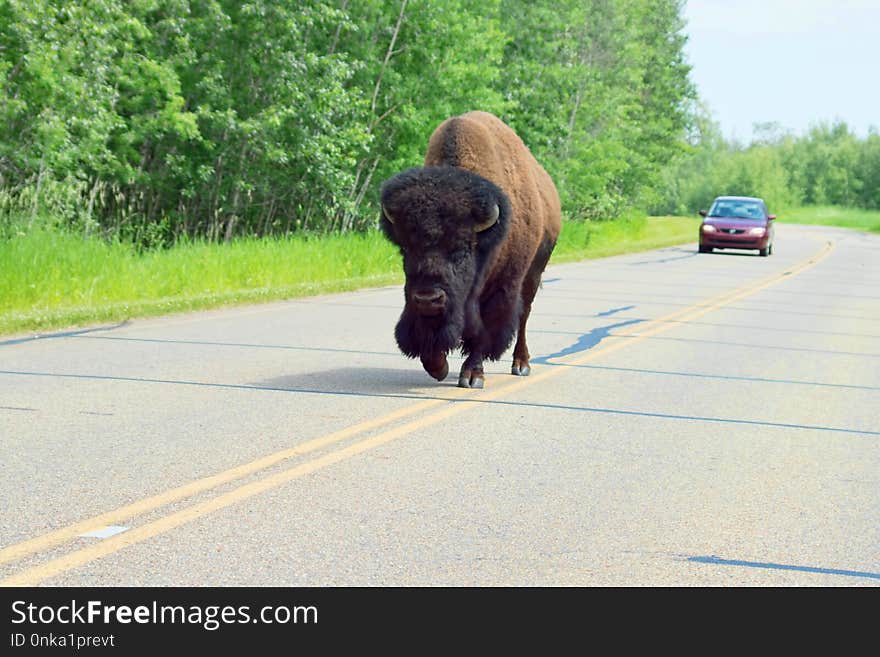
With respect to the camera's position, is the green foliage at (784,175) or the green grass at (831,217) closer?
the green grass at (831,217)

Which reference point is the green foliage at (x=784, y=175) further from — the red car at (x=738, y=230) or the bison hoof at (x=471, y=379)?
the bison hoof at (x=471, y=379)

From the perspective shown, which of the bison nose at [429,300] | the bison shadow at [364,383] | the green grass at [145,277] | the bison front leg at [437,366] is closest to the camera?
the bison nose at [429,300]

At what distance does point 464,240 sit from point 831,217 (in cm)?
11803

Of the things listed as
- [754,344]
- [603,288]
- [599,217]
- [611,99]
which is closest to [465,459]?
[754,344]

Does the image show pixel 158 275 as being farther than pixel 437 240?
Yes

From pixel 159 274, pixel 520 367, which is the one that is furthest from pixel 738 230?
pixel 520 367

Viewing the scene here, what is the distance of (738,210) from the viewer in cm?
4128

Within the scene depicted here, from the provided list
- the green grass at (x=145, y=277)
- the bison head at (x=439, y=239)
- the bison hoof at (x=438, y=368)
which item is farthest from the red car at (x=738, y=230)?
the bison head at (x=439, y=239)

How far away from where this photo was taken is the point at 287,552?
5660mm

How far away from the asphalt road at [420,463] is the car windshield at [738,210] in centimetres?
2652

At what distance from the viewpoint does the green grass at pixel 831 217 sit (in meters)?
109

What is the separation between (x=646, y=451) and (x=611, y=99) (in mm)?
35313

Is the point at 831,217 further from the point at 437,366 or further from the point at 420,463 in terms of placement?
the point at 420,463

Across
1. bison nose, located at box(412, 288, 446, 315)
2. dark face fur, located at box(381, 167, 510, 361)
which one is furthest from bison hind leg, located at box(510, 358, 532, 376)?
bison nose, located at box(412, 288, 446, 315)
